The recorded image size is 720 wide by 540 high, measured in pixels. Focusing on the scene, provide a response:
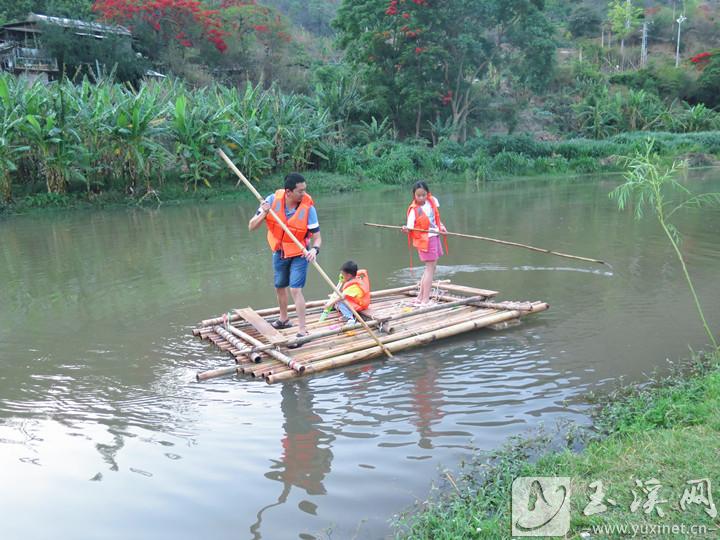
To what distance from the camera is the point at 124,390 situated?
4.93 m

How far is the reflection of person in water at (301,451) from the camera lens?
3578 millimetres

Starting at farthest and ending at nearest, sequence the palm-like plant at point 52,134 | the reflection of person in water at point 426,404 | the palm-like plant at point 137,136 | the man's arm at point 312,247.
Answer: the palm-like plant at point 137,136
the palm-like plant at point 52,134
the man's arm at point 312,247
the reflection of person in water at point 426,404

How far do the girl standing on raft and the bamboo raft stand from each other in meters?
0.29

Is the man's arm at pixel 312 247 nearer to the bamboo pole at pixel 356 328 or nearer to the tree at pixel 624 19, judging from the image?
the bamboo pole at pixel 356 328

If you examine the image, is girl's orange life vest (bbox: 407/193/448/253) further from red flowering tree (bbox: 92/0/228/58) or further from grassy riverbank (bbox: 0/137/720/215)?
red flowering tree (bbox: 92/0/228/58)

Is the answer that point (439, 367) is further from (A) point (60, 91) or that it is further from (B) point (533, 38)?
(B) point (533, 38)

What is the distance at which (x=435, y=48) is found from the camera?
21.7 m

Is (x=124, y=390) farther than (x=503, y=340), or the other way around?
(x=503, y=340)

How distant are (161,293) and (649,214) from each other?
9.47 metres

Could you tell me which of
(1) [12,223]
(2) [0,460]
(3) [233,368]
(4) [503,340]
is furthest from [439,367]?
(1) [12,223]

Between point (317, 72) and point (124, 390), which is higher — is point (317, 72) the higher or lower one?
the higher one

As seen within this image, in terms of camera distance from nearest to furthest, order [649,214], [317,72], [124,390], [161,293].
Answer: [124,390], [161,293], [649,214], [317,72]

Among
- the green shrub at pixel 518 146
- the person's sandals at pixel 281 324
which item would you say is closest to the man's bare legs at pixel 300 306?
the person's sandals at pixel 281 324

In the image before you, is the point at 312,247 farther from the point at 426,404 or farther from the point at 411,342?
the point at 426,404
